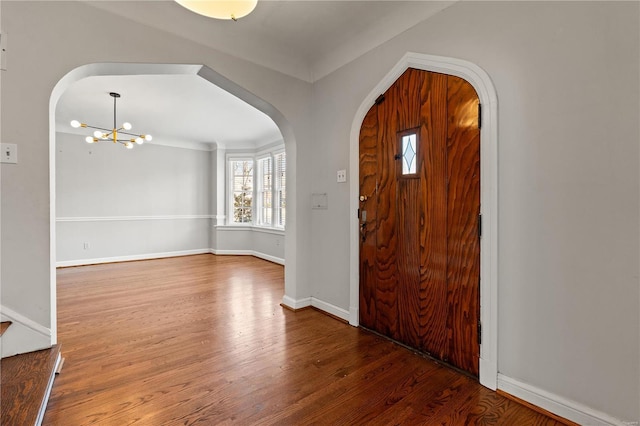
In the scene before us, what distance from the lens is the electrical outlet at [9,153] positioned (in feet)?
5.55

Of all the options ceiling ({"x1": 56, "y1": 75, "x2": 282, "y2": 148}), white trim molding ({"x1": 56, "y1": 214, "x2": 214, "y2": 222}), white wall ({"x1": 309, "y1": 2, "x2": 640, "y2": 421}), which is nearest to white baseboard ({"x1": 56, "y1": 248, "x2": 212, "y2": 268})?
white trim molding ({"x1": 56, "y1": 214, "x2": 214, "y2": 222})

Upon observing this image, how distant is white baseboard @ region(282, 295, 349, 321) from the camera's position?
2.87 m

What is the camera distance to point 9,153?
1709 mm

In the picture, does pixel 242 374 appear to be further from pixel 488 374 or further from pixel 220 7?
pixel 220 7

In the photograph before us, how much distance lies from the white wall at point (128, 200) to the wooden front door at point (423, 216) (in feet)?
18.2

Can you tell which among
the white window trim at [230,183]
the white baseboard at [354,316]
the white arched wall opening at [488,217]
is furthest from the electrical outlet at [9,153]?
the white window trim at [230,183]

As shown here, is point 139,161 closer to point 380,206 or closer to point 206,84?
point 206,84

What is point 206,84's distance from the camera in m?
3.54

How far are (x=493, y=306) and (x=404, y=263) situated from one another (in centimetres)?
69

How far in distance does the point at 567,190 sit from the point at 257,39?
2.72 meters

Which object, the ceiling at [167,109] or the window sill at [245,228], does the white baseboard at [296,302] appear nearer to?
the ceiling at [167,109]

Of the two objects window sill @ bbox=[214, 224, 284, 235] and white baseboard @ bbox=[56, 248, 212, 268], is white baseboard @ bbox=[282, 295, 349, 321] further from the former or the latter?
white baseboard @ bbox=[56, 248, 212, 268]

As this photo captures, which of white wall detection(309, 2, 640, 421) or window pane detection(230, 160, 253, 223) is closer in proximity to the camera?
white wall detection(309, 2, 640, 421)

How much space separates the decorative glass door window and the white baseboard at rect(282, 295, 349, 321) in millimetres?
1504
